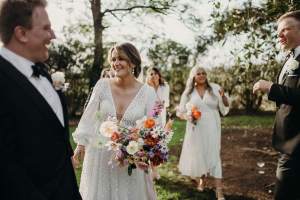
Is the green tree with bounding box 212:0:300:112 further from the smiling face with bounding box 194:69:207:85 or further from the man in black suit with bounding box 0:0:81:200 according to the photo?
the man in black suit with bounding box 0:0:81:200

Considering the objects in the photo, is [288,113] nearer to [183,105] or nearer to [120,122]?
[120,122]

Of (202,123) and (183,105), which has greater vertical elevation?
(183,105)

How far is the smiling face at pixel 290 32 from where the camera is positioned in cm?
505

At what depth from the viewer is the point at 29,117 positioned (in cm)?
281

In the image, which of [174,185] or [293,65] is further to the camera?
[174,185]

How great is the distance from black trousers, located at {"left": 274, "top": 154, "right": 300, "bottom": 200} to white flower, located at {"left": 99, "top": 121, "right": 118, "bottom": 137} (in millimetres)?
1834

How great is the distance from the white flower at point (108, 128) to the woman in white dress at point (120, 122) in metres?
0.11

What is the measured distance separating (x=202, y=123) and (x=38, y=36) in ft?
21.6

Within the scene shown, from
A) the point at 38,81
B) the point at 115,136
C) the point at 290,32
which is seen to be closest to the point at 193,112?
the point at 115,136

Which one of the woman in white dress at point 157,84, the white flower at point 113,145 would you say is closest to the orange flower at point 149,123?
the white flower at point 113,145

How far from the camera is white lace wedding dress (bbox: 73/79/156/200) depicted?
5379 mm

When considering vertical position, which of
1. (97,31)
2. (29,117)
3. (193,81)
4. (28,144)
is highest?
(97,31)

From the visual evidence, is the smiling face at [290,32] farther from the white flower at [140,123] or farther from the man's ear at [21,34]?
the man's ear at [21,34]

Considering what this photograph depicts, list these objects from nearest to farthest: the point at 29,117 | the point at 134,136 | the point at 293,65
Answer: the point at 29,117 → the point at 293,65 → the point at 134,136
